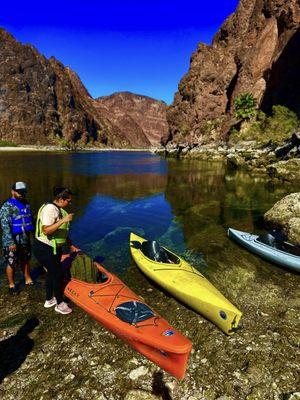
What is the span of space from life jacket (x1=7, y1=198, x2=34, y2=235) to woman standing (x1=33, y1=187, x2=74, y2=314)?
4.91ft

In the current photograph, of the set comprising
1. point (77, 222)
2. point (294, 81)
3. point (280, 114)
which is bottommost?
point (77, 222)

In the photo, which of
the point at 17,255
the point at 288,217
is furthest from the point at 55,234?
the point at 288,217

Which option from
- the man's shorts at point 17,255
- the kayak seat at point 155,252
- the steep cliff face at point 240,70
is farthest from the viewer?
the steep cliff face at point 240,70

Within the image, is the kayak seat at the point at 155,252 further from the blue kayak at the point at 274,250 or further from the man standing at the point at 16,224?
the blue kayak at the point at 274,250

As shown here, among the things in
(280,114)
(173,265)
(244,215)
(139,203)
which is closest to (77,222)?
(139,203)

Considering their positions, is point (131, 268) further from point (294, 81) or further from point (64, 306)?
point (294, 81)

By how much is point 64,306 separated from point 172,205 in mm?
19148

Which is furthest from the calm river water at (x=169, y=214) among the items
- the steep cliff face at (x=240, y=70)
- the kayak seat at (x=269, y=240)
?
the steep cliff face at (x=240, y=70)

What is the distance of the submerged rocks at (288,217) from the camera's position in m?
15.2

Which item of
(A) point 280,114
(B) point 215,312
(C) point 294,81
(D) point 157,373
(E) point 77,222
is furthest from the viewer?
(C) point 294,81

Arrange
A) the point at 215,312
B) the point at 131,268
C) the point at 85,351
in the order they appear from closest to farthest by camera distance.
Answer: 1. the point at 85,351
2. the point at 215,312
3. the point at 131,268

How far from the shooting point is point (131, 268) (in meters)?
12.8

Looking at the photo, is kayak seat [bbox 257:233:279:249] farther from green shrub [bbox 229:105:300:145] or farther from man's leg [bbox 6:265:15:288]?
green shrub [bbox 229:105:300:145]

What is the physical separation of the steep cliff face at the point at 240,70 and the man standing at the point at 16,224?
9270 centimetres
